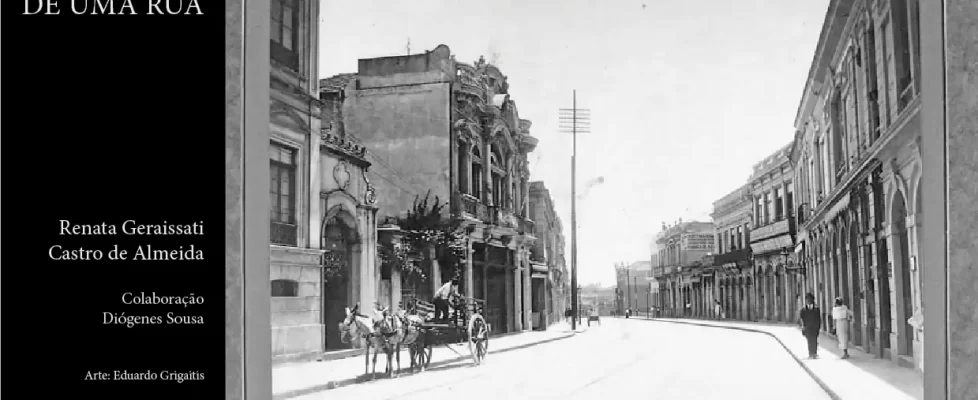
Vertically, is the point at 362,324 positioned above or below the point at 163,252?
below

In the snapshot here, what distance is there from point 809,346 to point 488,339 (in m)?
1.62

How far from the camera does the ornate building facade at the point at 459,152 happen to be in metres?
4.34

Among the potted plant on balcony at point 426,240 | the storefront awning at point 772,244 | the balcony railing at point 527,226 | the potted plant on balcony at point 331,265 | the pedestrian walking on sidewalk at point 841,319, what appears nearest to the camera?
the pedestrian walking on sidewalk at point 841,319

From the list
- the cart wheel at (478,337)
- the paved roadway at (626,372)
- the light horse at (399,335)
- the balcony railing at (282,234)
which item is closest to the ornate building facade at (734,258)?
the paved roadway at (626,372)

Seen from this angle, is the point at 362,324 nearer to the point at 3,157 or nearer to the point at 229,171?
the point at 229,171

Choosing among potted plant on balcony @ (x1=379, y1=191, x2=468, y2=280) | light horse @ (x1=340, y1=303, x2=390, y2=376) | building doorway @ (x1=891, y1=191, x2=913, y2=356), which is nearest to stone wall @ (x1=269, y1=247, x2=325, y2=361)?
light horse @ (x1=340, y1=303, x2=390, y2=376)

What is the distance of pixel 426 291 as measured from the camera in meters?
4.35

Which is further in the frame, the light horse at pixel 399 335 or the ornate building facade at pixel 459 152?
the ornate building facade at pixel 459 152

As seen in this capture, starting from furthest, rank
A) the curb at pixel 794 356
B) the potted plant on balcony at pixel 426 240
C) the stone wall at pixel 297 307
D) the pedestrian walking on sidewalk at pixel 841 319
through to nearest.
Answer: the potted plant on balcony at pixel 426 240 < the pedestrian walking on sidewalk at pixel 841 319 < the stone wall at pixel 297 307 < the curb at pixel 794 356

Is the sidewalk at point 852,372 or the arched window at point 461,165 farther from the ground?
the arched window at point 461,165

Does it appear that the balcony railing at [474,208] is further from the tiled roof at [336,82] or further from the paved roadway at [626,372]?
the tiled roof at [336,82]

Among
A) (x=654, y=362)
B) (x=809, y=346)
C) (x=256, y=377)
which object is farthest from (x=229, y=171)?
(x=809, y=346)

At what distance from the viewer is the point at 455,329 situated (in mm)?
A: 4316

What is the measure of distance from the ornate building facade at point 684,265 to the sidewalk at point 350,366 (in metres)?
0.55
